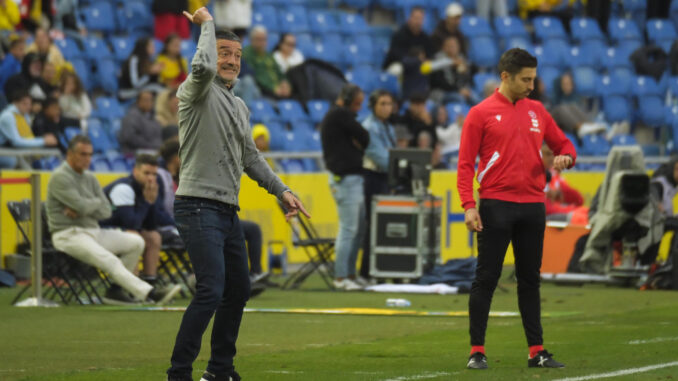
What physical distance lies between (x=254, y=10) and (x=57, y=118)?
22.3ft

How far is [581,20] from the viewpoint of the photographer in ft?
90.0

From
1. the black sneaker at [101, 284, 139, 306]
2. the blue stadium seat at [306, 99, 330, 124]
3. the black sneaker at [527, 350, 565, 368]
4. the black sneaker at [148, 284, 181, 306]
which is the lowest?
the black sneaker at [101, 284, 139, 306]

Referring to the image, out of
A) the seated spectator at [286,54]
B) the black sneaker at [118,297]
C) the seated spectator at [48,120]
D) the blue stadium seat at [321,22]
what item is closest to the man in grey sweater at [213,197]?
the black sneaker at [118,297]

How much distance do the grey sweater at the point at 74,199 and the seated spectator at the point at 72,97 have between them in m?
5.38

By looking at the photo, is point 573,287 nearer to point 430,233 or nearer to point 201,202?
point 430,233

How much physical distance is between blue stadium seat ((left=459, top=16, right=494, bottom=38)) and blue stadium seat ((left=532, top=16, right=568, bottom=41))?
1.09 metres

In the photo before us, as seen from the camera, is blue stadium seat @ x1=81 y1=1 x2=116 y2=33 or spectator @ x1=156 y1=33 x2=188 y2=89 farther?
blue stadium seat @ x1=81 y1=1 x2=116 y2=33

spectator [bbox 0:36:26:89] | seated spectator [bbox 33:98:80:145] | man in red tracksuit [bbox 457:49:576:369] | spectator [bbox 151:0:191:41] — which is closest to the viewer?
man in red tracksuit [bbox 457:49:576:369]

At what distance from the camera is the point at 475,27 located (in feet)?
86.4

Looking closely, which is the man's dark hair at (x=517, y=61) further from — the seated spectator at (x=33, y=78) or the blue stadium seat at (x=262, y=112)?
the blue stadium seat at (x=262, y=112)

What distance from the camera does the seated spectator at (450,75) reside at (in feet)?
78.9

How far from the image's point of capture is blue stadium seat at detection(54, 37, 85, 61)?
21.0 meters

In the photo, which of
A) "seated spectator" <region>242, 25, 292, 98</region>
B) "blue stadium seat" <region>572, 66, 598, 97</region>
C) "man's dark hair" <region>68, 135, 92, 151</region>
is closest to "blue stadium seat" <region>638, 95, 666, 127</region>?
"blue stadium seat" <region>572, 66, 598, 97</region>

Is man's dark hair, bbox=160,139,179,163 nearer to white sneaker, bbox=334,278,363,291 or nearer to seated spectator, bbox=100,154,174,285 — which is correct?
seated spectator, bbox=100,154,174,285
